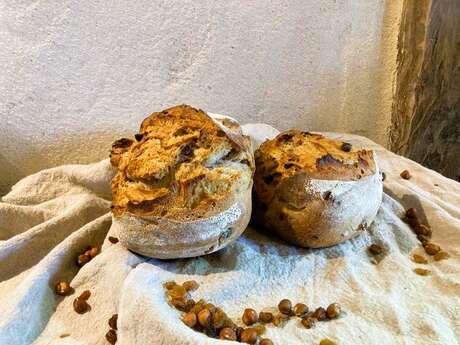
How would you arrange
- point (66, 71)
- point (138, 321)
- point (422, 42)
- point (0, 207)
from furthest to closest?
point (422, 42) < point (66, 71) < point (0, 207) < point (138, 321)

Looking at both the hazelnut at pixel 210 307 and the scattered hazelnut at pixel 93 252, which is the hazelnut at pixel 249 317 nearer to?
the hazelnut at pixel 210 307

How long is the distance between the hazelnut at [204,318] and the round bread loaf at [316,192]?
1.08ft

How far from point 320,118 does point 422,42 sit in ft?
1.39

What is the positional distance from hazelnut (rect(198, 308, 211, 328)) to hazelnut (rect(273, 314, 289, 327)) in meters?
0.13

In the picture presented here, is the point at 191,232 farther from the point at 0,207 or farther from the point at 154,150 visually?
the point at 0,207

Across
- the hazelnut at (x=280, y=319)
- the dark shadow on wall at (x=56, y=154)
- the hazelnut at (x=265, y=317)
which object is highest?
the dark shadow on wall at (x=56, y=154)

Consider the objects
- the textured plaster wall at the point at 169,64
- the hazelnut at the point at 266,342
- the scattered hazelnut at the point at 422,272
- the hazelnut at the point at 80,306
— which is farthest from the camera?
the textured plaster wall at the point at 169,64

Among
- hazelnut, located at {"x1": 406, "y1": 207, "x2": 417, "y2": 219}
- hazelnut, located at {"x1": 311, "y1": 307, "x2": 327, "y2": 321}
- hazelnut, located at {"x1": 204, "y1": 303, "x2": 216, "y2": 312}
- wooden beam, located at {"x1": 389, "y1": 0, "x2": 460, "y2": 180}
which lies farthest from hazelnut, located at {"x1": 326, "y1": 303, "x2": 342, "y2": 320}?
wooden beam, located at {"x1": 389, "y1": 0, "x2": 460, "y2": 180}

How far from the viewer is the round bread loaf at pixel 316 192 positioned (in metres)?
1.00

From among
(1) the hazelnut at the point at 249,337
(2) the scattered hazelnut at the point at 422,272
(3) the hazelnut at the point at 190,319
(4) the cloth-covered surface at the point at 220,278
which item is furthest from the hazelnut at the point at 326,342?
(2) the scattered hazelnut at the point at 422,272

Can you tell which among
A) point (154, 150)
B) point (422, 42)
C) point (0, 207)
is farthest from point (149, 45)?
point (422, 42)

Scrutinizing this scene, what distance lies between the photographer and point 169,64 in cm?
138

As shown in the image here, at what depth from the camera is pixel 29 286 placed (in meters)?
0.88

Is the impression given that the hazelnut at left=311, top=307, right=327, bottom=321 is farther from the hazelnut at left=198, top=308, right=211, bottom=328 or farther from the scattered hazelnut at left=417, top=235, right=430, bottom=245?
the scattered hazelnut at left=417, top=235, right=430, bottom=245
